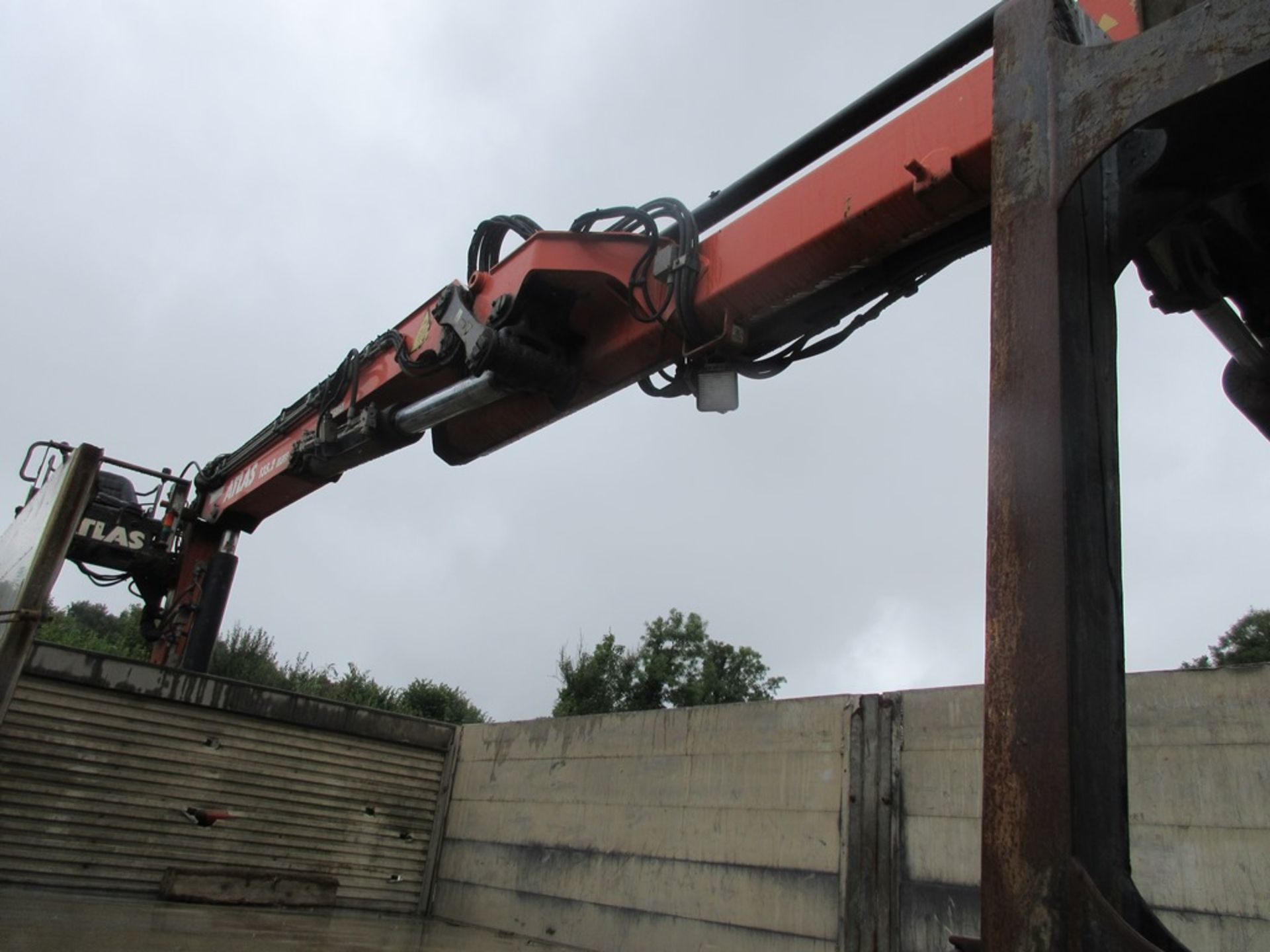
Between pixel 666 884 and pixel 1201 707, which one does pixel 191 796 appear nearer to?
pixel 666 884

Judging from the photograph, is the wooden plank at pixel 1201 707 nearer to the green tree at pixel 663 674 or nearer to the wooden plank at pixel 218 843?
the wooden plank at pixel 218 843

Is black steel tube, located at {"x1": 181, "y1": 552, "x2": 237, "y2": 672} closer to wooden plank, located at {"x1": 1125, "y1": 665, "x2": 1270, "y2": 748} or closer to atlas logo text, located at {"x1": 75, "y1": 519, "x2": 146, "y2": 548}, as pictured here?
atlas logo text, located at {"x1": 75, "y1": 519, "x2": 146, "y2": 548}

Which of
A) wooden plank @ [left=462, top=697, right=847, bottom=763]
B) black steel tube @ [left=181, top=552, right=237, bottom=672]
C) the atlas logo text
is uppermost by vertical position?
the atlas logo text

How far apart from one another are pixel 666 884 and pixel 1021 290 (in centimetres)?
549

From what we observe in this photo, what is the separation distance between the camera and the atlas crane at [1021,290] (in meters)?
1.00

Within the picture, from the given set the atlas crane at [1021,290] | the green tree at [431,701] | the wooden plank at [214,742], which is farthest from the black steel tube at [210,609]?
the green tree at [431,701]

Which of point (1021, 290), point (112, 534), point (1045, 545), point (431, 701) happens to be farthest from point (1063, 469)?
point (431, 701)

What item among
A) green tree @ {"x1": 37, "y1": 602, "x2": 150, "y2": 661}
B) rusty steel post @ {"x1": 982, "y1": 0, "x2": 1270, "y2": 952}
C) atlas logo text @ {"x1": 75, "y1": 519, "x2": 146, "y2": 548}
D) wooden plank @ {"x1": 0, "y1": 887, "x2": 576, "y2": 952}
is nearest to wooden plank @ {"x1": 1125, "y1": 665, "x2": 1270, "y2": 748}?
rusty steel post @ {"x1": 982, "y1": 0, "x2": 1270, "y2": 952}

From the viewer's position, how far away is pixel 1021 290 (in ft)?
3.86

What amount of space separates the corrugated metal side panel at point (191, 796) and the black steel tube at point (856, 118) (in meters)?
5.69

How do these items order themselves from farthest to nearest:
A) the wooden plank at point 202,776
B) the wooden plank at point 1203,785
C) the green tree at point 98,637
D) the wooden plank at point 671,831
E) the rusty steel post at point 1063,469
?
the green tree at point 98,637 → the wooden plank at point 202,776 → the wooden plank at point 671,831 → the wooden plank at point 1203,785 → the rusty steel post at point 1063,469

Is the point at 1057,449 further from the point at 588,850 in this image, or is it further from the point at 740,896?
the point at 588,850

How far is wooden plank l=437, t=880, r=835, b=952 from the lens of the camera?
Answer: 17.0 feet

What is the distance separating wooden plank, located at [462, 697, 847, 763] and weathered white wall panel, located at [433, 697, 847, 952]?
0.03 feet
